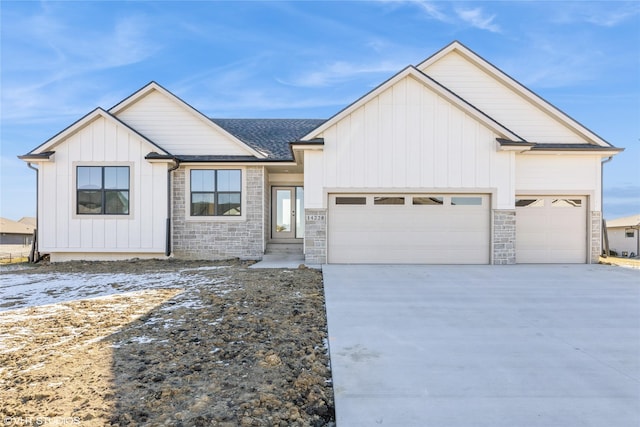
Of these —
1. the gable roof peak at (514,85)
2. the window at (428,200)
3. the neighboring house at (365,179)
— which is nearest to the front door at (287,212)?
the neighboring house at (365,179)

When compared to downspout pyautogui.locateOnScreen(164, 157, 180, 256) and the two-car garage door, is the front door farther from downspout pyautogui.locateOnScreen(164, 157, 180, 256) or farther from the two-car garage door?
downspout pyautogui.locateOnScreen(164, 157, 180, 256)

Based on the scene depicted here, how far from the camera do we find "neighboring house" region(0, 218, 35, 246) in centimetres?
3428

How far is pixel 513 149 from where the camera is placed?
34.4ft

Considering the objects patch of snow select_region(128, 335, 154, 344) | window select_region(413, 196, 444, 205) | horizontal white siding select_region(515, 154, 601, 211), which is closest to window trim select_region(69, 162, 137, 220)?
patch of snow select_region(128, 335, 154, 344)

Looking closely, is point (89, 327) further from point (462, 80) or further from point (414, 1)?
point (414, 1)

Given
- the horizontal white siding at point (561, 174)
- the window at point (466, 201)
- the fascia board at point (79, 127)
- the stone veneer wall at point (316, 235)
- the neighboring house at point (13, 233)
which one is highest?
the fascia board at point (79, 127)

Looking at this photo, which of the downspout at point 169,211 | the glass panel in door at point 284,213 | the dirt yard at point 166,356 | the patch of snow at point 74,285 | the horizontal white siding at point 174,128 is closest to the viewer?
the dirt yard at point 166,356

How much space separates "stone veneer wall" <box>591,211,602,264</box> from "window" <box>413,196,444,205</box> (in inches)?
201

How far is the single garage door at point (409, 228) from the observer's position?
10852mm

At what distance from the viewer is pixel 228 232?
1224 centimetres

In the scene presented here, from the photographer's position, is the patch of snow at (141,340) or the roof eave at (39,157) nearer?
the patch of snow at (141,340)

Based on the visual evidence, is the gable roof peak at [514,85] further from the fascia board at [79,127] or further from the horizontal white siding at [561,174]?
the fascia board at [79,127]

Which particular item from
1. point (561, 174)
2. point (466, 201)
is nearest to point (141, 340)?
point (466, 201)

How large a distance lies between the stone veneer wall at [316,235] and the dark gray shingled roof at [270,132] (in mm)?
2594
